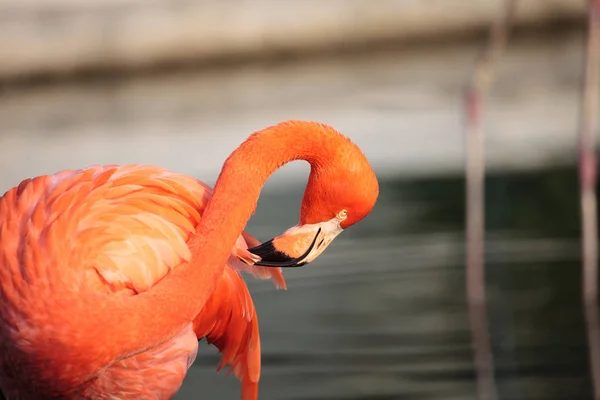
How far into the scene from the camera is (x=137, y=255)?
313 cm

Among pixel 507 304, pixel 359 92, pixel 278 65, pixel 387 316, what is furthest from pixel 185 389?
pixel 278 65

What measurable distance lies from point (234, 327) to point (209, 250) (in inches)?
23.7

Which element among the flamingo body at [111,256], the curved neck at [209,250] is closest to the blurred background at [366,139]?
the flamingo body at [111,256]

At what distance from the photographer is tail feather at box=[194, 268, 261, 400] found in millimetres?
3463

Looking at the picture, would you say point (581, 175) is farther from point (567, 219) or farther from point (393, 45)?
point (393, 45)

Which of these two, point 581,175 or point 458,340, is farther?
point 581,175

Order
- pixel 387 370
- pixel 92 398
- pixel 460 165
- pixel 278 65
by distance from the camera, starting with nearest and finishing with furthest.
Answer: pixel 92 398, pixel 387 370, pixel 460 165, pixel 278 65

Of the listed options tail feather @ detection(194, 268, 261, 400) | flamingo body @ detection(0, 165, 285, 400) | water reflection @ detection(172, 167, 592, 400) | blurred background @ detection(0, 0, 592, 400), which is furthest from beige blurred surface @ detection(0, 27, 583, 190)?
flamingo body @ detection(0, 165, 285, 400)

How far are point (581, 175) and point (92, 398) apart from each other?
2.75m

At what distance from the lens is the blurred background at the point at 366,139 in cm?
457

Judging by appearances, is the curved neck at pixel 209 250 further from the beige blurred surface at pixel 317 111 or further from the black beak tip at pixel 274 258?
the beige blurred surface at pixel 317 111

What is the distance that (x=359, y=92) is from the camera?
10.2 meters

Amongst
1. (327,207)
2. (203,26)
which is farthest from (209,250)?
(203,26)

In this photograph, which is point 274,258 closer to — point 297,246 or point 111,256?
point 297,246
